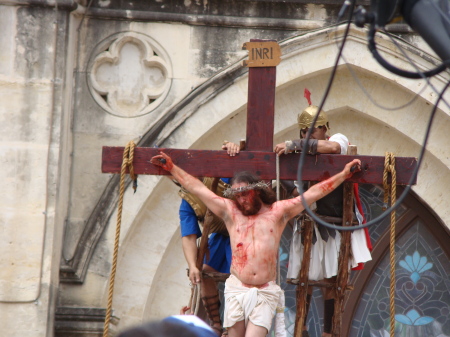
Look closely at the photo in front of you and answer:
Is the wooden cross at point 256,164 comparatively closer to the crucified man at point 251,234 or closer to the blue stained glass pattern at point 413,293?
the crucified man at point 251,234

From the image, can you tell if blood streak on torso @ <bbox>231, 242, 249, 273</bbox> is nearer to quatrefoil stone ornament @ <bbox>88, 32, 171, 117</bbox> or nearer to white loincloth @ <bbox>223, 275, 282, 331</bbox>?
white loincloth @ <bbox>223, 275, 282, 331</bbox>

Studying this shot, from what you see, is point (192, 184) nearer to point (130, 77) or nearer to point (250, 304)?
point (250, 304)

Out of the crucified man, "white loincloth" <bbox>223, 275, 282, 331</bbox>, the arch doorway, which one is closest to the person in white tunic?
the crucified man

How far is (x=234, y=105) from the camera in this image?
8352mm

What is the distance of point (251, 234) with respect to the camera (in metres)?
5.95

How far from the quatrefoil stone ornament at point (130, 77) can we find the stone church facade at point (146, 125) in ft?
0.04

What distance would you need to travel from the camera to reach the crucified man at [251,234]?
5.90 metres

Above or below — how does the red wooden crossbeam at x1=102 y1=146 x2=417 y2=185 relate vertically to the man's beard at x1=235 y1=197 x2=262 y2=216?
above

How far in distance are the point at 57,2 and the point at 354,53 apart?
2.50m

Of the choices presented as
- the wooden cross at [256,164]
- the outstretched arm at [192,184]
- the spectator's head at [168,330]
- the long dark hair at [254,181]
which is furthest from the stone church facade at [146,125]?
the spectator's head at [168,330]

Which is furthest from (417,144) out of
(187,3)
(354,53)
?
(187,3)

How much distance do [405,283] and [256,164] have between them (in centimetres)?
333

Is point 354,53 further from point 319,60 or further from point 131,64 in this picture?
point 131,64

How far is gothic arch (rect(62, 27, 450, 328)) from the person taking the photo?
8.29 m
